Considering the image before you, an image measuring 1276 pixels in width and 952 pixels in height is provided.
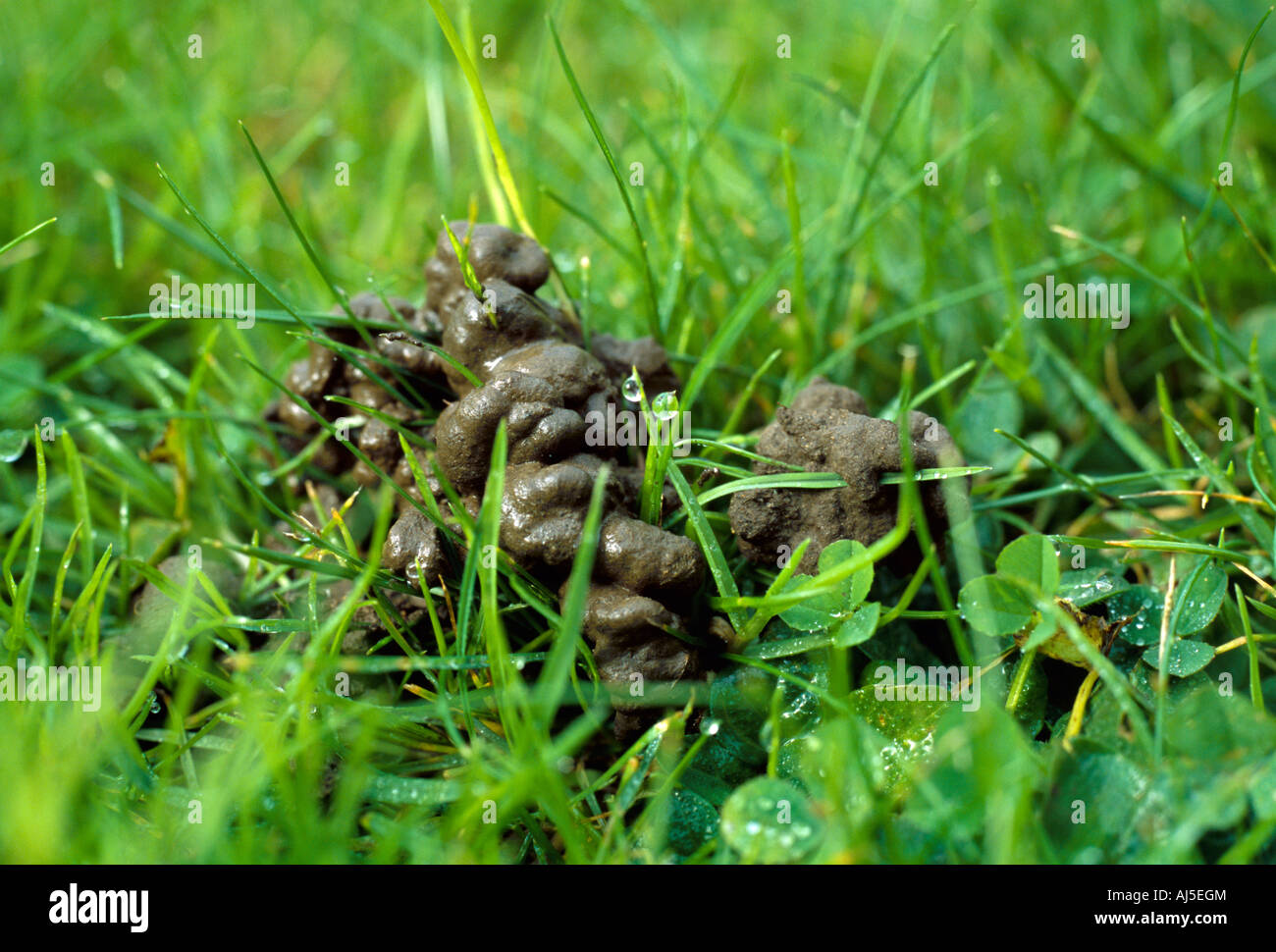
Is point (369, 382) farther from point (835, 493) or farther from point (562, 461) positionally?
point (835, 493)

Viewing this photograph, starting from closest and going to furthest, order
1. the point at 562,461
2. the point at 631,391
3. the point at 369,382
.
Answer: the point at 562,461 → the point at 631,391 → the point at 369,382

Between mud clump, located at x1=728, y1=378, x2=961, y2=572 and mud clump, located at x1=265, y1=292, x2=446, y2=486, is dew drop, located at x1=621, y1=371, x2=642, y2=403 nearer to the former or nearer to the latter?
mud clump, located at x1=728, y1=378, x2=961, y2=572

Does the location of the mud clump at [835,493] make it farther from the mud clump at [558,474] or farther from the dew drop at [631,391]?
the dew drop at [631,391]

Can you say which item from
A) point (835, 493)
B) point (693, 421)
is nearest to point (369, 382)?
point (693, 421)

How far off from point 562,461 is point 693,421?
0.67 meters

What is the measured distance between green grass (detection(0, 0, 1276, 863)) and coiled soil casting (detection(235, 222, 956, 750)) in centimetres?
6

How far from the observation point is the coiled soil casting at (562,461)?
6.03ft

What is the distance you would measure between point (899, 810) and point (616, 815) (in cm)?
50

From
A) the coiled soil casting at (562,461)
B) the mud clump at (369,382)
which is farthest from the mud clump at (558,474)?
the mud clump at (369,382)

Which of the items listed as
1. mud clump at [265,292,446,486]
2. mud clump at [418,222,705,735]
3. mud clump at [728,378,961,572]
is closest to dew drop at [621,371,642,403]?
mud clump at [418,222,705,735]

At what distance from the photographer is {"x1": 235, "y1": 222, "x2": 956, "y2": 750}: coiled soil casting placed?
6.03ft

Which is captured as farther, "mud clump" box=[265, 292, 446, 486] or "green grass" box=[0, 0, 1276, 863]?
"mud clump" box=[265, 292, 446, 486]

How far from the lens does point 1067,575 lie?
2031 millimetres

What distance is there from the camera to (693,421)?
8.32ft
